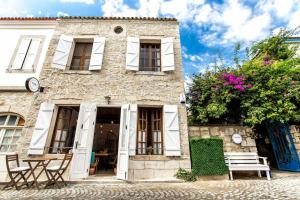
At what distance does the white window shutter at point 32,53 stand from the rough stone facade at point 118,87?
2.60ft

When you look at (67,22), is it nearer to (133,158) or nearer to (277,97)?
(133,158)

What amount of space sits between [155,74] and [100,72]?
84.4 inches

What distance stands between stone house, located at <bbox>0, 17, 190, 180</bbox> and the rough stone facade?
0.09 ft

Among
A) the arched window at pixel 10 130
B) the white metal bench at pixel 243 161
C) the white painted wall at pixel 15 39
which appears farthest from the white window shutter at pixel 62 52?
the white metal bench at pixel 243 161

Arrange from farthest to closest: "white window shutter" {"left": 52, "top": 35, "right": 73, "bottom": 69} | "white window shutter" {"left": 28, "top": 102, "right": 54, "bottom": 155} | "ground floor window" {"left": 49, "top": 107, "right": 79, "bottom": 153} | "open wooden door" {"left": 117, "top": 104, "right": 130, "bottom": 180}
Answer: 1. "white window shutter" {"left": 52, "top": 35, "right": 73, "bottom": 69}
2. "ground floor window" {"left": 49, "top": 107, "right": 79, "bottom": 153}
3. "white window shutter" {"left": 28, "top": 102, "right": 54, "bottom": 155}
4. "open wooden door" {"left": 117, "top": 104, "right": 130, "bottom": 180}

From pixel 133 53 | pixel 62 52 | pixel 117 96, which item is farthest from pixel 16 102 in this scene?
pixel 133 53

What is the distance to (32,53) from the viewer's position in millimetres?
6578

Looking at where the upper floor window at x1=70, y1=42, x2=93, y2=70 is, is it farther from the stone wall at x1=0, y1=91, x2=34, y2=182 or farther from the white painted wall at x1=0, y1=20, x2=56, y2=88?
the stone wall at x1=0, y1=91, x2=34, y2=182

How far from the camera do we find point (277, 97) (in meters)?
5.45

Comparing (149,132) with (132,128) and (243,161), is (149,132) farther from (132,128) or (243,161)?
(243,161)

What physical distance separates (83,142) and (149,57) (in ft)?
13.8

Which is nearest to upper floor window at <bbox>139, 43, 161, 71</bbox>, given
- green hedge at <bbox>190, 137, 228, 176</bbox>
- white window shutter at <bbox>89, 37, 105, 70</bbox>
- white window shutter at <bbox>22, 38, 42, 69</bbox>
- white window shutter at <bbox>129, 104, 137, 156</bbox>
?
white window shutter at <bbox>89, 37, 105, 70</bbox>

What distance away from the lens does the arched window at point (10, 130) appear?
5387 millimetres

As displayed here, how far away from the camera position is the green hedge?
4.50m
